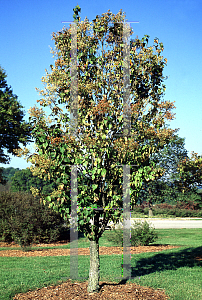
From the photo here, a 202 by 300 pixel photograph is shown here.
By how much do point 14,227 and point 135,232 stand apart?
5457 mm

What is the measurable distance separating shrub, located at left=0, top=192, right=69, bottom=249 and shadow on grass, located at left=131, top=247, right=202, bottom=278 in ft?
19.2

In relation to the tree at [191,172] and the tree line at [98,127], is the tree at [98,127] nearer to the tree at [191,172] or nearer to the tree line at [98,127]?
the tree line at [98,127]

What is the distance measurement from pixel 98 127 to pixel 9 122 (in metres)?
21.1

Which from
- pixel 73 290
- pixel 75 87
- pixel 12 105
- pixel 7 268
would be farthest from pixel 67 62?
pixel 12 105

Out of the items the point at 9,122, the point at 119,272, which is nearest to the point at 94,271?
the point at 119,272

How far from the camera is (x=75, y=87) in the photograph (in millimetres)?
5801

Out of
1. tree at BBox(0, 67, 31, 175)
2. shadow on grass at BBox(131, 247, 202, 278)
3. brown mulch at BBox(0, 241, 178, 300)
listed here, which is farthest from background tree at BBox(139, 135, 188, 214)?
brown mulch at BBox(0, 241, 178, 300)

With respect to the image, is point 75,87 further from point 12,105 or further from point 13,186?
point 13,186

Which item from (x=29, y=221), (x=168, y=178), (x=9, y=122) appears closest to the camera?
(x=29, y=221)

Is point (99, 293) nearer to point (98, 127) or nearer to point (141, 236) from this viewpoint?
point (98, 127)

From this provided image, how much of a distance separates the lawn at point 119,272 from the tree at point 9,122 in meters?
15.9

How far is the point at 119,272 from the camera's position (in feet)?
25.8

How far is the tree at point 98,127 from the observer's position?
534 centimetres

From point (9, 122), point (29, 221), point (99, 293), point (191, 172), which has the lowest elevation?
point (99, 293)
